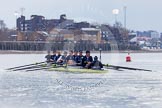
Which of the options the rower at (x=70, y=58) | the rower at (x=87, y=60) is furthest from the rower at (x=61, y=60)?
the rower at (x=87, y=60)

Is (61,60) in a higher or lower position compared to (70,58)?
lower

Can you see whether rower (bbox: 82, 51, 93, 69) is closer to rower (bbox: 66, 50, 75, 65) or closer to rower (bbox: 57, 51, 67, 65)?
rower (bbox: 66, 50, 75, 65)

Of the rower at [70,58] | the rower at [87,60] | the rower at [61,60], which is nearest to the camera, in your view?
the rower at [87,60]

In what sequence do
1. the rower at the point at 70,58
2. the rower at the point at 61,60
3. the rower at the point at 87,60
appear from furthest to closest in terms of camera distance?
the rower at the point at 61,60 < the rower at the point at 70,58 < the rower at the point at 87,60

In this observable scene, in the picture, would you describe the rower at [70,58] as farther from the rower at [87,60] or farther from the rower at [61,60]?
the rower at [87,60]

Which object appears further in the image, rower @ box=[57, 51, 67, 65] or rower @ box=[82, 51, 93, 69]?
rower @ box=[57, 51, 67, 65]

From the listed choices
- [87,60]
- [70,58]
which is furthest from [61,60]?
[87,60]

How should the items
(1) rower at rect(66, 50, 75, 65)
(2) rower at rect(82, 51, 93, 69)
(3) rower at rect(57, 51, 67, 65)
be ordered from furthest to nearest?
(3) rower at rect(57, 51, 67, 65), (1) rower at rect(66, 50, 75, 65), (2) rower at rect(82, 51, 93, 69)

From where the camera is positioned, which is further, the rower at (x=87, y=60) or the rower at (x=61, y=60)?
the rower at (x=61, y=60)

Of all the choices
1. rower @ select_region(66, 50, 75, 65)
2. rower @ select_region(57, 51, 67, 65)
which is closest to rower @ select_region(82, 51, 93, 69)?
rower @ select_region(66, 50, 75, 65)

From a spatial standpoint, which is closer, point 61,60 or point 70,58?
point 70,58

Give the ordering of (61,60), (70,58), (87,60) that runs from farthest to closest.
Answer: (61,60), (70,58), (87,60)

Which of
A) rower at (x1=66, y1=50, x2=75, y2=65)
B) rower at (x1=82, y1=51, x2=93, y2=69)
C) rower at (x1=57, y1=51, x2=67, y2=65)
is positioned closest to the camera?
rower at (x1=82, y1=51, x2=93, y2=69)

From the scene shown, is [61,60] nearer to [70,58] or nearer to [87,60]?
[70,58]
